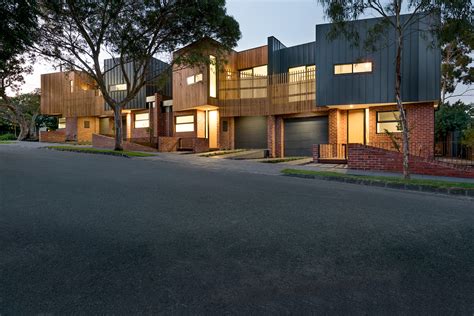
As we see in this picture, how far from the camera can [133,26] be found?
56.2 ft

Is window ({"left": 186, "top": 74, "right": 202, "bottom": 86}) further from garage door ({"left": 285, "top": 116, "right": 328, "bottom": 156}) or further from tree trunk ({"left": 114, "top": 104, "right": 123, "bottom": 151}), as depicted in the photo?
garage door ({"left": 285, "top": 116, "right": 328, "bottom": 156})

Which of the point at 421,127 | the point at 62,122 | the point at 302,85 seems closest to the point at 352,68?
the point at 302,85

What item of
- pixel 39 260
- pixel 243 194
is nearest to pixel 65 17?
pixel 243 194

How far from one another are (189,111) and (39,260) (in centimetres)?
2156

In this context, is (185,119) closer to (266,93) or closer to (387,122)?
(266,93)

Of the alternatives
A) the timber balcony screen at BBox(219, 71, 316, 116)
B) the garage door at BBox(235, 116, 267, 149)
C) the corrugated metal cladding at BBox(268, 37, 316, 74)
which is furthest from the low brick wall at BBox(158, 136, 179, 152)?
the corrugated metal cladding at BBox(268, 37, 316, 74)

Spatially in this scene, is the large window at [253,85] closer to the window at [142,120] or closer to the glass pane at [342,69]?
A: the glass pane at [342,69]

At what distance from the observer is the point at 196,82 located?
21875 mm

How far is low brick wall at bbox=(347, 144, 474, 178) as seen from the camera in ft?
35.9

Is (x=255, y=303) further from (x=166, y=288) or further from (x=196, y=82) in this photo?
(x=196, y=82)

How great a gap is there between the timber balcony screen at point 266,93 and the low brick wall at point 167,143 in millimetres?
4813

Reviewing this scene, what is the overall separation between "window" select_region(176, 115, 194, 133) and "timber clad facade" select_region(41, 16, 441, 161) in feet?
0.29

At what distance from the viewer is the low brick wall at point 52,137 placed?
31.2 meters

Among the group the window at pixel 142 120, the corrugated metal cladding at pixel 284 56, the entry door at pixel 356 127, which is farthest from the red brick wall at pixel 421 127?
the window at pixel 142 120
